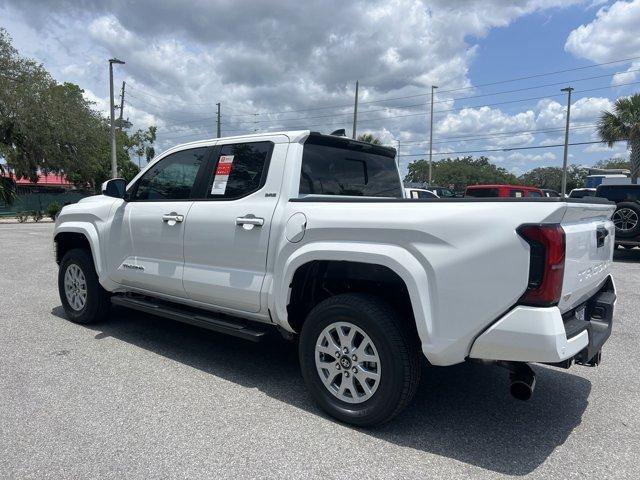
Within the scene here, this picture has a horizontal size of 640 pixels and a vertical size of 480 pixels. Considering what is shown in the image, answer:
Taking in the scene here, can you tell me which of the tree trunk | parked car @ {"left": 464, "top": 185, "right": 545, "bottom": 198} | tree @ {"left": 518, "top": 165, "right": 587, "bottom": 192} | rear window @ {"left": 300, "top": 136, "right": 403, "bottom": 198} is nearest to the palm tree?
the tree trunk

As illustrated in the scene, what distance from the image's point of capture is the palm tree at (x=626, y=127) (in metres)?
30.5

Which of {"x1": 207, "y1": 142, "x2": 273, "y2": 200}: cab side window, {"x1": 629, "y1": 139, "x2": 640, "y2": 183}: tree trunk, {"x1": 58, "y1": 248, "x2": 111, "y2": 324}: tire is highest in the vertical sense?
{"x1": 629, "y1": 139, "x2": 640, "y2": 183}: tree trunk

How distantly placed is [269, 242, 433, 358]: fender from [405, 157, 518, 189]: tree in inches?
3705

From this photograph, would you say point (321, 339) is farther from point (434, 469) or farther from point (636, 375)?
point (636, 375)

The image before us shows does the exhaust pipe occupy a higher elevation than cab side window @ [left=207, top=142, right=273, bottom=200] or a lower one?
lower

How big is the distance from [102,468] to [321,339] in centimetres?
151

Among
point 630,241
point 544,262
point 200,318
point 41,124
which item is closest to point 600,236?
point 544,262

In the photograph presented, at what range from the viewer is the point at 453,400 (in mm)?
3852

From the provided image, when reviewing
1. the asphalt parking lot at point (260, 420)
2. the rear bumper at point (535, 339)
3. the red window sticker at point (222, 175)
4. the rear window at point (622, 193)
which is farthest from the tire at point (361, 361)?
the rear window at point (622, 193)

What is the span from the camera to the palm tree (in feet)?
100

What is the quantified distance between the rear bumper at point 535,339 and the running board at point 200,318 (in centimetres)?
175

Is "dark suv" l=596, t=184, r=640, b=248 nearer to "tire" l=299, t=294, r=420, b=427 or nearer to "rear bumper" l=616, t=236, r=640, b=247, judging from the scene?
"rear bumper" l=616, t=236, r=640, b=247

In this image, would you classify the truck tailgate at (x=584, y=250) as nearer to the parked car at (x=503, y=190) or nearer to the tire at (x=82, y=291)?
the tire at (x=82, y=291)

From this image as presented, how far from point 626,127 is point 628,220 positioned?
23.7 metres
